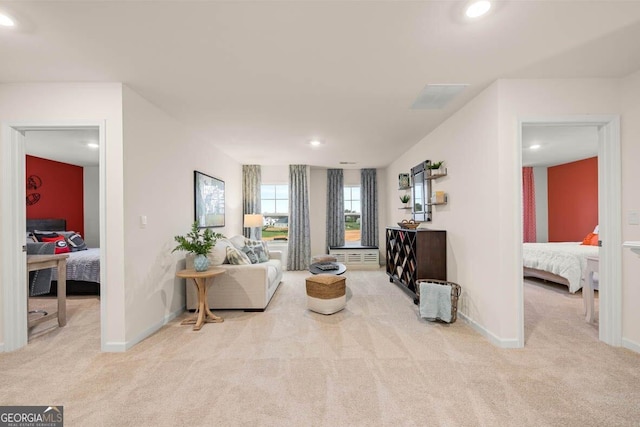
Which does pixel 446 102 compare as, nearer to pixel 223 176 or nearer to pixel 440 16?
pixel 440 16

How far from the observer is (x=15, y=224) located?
2670 mm

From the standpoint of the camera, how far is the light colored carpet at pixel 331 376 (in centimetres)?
176

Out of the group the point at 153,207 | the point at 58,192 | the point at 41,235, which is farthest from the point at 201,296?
the point at 58,192

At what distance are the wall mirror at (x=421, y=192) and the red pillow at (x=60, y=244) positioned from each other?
590cm

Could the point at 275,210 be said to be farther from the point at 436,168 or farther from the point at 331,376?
the point at 331,376

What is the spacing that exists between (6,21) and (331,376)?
313cm

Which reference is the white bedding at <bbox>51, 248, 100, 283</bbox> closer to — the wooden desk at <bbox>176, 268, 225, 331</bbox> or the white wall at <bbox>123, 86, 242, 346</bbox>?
the white wall at <bbox>123, 86, 242, 346</bbox>

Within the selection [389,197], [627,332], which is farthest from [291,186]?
[627,332]

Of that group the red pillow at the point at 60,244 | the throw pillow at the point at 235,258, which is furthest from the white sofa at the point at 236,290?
the red pillow at the point at 60,244

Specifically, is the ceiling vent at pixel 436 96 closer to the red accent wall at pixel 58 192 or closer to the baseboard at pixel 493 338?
the baseboard at pixel 493 338

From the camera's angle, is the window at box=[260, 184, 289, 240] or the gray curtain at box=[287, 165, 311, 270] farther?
the window at box=[260, 184, 289, 240]

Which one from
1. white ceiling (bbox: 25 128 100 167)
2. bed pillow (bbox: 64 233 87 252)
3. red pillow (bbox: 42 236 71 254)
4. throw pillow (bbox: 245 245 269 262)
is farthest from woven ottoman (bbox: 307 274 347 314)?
bed pillow (bbox: 64 233 87 252)

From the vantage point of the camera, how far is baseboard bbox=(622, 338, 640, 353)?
2.51m

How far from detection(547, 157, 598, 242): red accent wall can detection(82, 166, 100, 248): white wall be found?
34.6ft
